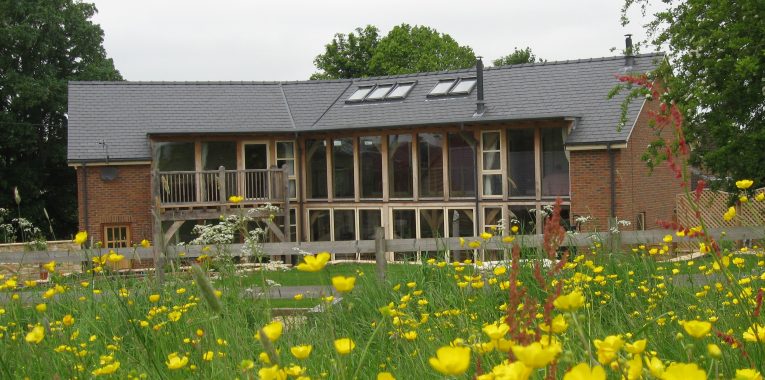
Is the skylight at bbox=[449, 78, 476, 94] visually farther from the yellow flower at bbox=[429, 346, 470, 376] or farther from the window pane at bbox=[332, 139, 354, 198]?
the yellow flower at bbox=[429, 346, 470, 376]

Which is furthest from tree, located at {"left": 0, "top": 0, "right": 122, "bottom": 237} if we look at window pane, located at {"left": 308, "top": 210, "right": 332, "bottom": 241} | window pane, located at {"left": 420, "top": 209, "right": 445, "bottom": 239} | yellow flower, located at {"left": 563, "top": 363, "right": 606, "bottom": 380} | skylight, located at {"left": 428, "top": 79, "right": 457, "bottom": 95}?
yellow flower, located at {"left": 563, "top": 363, "right": 606, "bottom": 380}

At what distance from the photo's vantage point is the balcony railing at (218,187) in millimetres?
22859

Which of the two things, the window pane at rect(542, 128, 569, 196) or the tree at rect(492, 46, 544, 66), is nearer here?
the window pane at rect(542, 128, 569, 196)

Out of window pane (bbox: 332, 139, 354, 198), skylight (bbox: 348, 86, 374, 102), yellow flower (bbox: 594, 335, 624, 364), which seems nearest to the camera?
yellow flower (bbox: 594, 335, 624, 364)

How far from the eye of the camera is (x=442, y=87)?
24.7 metres

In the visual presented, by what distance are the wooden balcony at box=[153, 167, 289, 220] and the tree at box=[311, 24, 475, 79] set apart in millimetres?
19866

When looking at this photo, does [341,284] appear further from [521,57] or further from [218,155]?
[521,57]

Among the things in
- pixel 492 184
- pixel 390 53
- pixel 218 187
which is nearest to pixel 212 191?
pixel 218 187

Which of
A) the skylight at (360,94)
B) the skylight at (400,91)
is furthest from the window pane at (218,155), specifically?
the skylight at (400,91)

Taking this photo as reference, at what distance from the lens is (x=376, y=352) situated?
4.23 m

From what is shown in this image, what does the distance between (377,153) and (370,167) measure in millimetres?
458

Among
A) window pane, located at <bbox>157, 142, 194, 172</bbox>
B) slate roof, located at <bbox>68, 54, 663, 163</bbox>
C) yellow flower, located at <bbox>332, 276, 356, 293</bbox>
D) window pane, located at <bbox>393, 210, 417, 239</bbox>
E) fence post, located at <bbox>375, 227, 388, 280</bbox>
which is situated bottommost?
window pane, located at <bbox>393, 210, 417, 239</bbox>

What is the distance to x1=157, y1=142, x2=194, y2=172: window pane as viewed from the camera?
954 inches

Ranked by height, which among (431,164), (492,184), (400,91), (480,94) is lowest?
(492,184)
